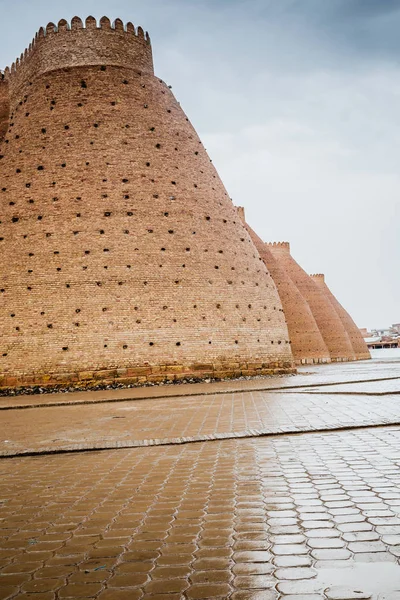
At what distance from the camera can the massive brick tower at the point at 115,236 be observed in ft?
59.2

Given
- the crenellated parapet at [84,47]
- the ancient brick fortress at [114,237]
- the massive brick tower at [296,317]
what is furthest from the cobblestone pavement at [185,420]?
the massive brick tower at [296,317]

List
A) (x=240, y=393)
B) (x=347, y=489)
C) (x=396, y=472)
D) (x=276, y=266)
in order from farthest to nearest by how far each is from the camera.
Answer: (x=276, y=266), (x=240, y=393), (x=396, y=472), (x=347, y=489)

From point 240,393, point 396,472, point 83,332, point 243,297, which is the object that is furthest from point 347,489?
point 243,297

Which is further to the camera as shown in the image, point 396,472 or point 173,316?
point 173,316

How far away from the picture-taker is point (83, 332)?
1795 cm

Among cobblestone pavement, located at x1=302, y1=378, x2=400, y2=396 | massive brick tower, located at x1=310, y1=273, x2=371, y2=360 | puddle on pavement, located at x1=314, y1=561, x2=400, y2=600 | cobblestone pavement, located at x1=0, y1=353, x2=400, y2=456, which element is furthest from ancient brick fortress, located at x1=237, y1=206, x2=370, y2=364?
puddle on pavement, located at x1=314, y1=561, x2=400, y2=600

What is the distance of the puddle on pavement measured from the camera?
2.19 meters

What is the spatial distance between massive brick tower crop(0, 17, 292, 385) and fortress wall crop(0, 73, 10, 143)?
1445mm

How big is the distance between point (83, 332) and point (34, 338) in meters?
1.56

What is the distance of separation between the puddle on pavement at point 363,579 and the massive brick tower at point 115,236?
15.8 meters

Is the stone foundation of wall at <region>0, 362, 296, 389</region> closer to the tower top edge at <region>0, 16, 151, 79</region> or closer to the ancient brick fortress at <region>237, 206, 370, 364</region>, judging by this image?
the tower top edge at <region>0, 16, 151, 79</region>

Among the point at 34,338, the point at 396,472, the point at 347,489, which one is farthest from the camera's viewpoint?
the point at 34,338

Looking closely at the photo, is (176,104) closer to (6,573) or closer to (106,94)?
(106,94)

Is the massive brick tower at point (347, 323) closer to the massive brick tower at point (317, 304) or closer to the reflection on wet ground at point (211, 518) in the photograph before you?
the massive brick tower at point (317, 304)
